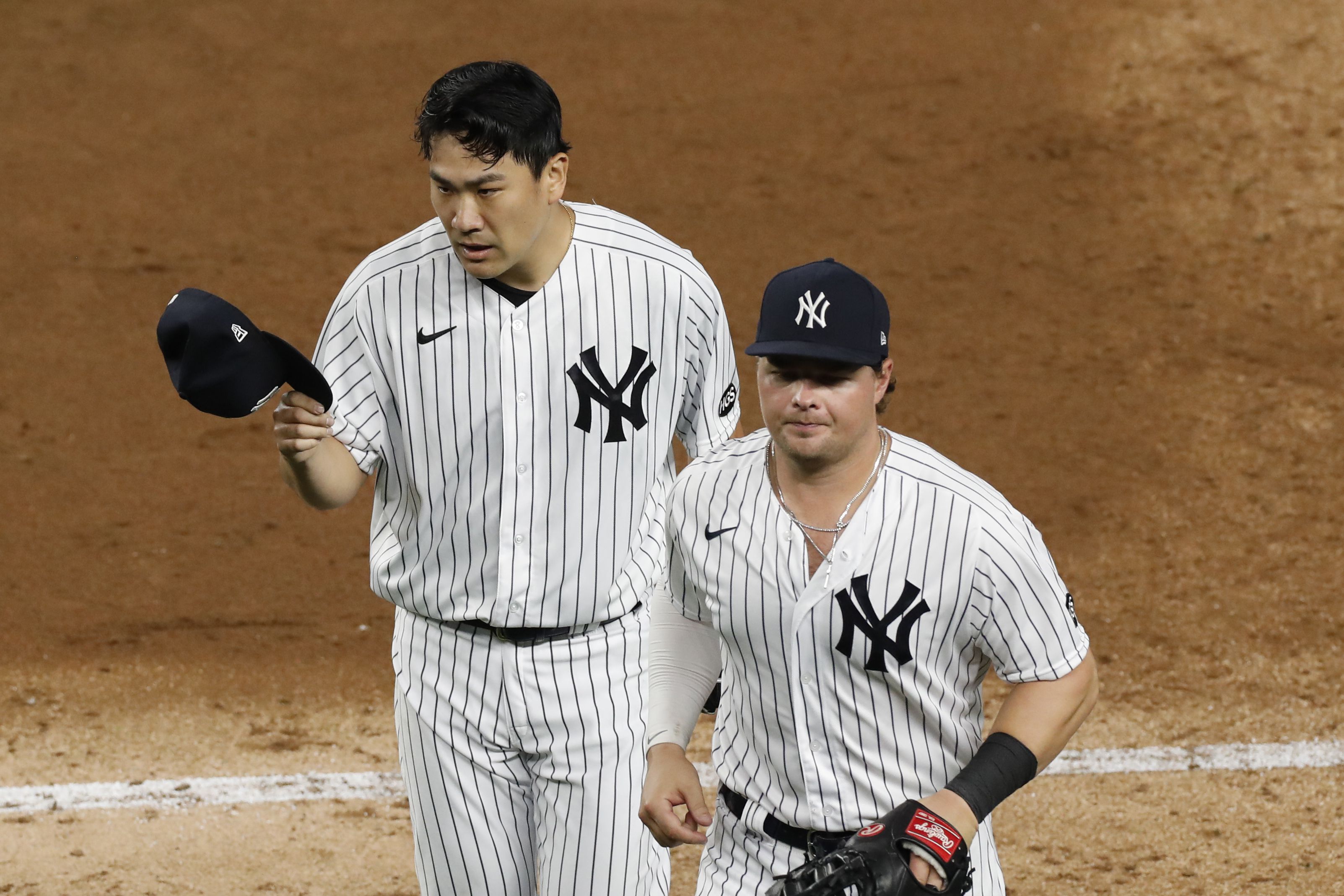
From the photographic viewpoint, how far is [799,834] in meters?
2.57

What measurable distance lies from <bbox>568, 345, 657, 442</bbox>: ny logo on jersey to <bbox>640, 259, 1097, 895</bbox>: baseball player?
0.42 m

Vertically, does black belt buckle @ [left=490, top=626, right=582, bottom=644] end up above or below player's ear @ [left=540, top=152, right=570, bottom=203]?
below

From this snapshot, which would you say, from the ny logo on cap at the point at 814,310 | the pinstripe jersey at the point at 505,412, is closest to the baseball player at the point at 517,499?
the pinstripe jersey at the point at 505,412

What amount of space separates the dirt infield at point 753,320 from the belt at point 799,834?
6.51 feet

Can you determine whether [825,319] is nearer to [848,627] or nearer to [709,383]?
[848,627]

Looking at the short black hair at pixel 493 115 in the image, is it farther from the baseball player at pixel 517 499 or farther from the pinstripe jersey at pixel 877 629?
the pinstripe jersey at pixel 877 629

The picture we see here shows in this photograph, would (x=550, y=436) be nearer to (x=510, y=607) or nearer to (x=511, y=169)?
(x=510, y=607)

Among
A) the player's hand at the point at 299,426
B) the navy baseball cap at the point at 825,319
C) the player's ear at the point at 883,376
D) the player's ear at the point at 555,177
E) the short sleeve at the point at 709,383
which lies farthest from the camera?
the short sleeve at the point at 709,383

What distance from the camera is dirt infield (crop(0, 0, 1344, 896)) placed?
488cm

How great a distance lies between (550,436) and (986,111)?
7.02m

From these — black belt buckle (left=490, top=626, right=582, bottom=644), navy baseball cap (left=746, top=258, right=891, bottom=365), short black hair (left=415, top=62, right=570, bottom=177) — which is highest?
short black hair (left=415, top=62, right=570, bottom=177)

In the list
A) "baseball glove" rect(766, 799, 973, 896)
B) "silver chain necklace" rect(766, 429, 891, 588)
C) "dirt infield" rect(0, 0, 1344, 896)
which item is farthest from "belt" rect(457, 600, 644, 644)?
"dirt infield" rect(0, 0, 1344, 896)

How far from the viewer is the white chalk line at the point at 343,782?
15.7ft

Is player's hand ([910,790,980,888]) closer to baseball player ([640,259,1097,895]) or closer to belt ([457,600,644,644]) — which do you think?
baseball player ([640,259,1097,895])
